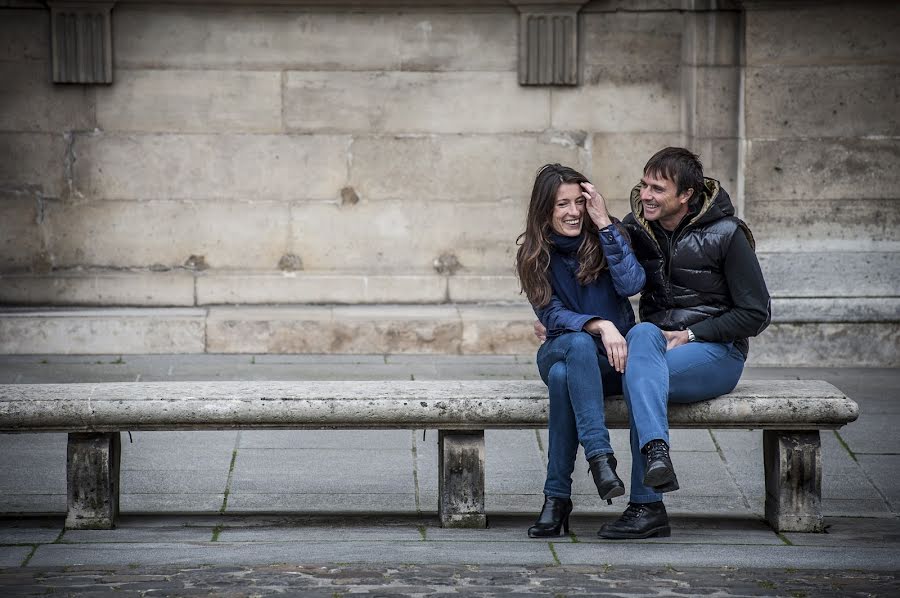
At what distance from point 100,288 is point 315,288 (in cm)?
137

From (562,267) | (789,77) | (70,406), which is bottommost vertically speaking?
(70,406)

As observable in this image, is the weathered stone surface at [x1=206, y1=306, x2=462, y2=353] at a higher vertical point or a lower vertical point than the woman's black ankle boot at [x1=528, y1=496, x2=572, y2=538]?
higher

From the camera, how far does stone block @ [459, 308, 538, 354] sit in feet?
27.9

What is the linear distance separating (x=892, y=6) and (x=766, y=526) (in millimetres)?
4149

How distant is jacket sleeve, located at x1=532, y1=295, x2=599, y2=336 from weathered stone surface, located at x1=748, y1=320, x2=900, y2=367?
335 centimetres

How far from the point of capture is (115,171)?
8.66 metres

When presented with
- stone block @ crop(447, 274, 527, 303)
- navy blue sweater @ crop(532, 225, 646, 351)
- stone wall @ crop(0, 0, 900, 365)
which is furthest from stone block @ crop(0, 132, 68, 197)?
navy blue sweater @ crop(532, 225, 646, 351)

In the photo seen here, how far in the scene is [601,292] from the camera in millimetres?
5316

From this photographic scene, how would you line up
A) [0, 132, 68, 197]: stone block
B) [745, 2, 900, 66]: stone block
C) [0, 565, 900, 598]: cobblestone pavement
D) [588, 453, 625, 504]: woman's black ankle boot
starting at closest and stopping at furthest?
[0, 565, 900, 598]: cobblestone pavement
[588, 453, 625, 504]: woman's black ankle boot
[745, 2, 900, 66]: stone block
[0, 132, 68, 197]: stone block

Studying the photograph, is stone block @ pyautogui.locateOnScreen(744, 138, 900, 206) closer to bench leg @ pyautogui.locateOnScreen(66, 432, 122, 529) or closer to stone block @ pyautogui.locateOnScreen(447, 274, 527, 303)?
stone block @ pyautogui.locateOnScreen(447, 274, 527, 303)

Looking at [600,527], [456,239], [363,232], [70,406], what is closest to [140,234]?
[363,232]

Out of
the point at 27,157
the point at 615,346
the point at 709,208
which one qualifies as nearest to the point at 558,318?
the point at 615,346

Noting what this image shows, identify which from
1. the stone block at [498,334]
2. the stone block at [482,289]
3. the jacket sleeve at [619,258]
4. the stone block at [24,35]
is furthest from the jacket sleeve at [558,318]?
the stone block at [24,35]

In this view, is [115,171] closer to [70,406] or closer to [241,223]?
[241,223]
